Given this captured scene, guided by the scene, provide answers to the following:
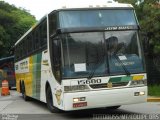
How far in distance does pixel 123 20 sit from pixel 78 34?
1514 millimetres

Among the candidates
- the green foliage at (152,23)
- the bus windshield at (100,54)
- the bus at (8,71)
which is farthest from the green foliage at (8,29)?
the bus windshield at (100,54)

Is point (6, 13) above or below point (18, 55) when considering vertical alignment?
above

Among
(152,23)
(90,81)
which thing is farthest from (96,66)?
(152,23)

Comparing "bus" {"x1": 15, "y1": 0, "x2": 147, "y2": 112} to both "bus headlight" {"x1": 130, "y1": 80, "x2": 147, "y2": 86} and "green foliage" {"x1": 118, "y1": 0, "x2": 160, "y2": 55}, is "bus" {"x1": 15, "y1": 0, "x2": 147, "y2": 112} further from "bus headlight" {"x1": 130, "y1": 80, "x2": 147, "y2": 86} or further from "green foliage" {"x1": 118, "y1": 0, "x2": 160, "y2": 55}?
"green foliage" {"x1": 118, "y1": 0, "x2": 160, "y2": 55}

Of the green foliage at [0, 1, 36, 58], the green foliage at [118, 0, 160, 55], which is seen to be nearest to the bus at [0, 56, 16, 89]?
the green foliage at [0, 1, 36, 58]

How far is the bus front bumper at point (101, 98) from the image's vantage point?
40.4 feet

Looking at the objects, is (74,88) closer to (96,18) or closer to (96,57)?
(96,57)

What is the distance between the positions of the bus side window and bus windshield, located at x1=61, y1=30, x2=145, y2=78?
0.29m

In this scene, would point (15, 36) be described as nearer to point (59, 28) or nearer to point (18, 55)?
point (18, 55)

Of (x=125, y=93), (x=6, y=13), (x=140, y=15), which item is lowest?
(x=125, y=93)

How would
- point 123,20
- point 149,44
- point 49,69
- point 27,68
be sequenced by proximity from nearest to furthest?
point 123,20
point 49,69
point 27,68
point 149,44

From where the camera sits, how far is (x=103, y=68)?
12664 millimetres

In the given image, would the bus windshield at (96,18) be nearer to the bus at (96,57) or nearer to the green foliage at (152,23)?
the bus at (96,57)

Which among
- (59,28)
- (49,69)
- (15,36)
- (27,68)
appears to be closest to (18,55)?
(27,68)
